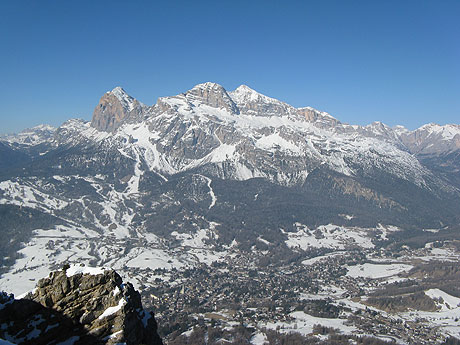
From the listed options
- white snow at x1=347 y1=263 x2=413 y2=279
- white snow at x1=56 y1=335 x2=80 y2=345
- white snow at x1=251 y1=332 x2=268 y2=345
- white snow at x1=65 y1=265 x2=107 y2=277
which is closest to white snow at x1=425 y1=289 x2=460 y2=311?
white snow at x1=347 y1=263 x2=413 y2=279

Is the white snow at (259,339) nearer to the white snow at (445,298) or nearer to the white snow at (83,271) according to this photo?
the white snow at (445,298)

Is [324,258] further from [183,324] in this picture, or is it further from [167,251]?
[183,324]

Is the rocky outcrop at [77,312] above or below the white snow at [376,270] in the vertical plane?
above

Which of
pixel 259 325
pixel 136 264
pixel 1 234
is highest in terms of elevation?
pixel 1 234

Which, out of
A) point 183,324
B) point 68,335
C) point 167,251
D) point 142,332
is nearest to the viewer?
point 68,335

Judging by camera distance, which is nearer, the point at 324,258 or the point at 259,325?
the point at 259,325


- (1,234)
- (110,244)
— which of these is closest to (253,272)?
(110,244)

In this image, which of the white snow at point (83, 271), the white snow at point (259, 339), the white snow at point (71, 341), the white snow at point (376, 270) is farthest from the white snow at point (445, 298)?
the white snow at point (71, 341)

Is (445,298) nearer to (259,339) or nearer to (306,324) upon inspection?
(306,324)
